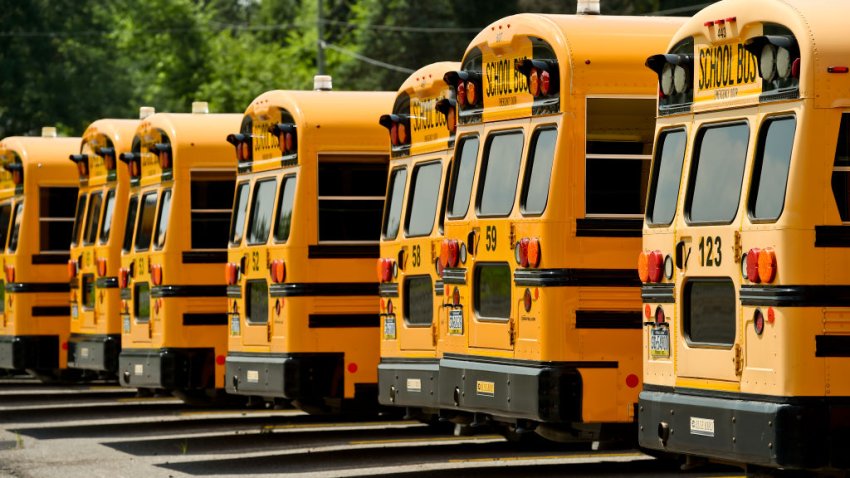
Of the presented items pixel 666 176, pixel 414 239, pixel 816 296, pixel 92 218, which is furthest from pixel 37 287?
pixel 816 296

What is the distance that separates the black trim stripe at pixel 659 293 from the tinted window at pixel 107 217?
397 inches

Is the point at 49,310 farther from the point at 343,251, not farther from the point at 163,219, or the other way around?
the point at 343,251

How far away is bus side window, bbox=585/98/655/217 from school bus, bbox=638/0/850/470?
3.33 feet

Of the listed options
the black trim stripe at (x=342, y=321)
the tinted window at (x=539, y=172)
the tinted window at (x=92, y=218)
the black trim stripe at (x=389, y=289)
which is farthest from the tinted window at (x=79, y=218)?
the tinted window at (x=539, y=172)

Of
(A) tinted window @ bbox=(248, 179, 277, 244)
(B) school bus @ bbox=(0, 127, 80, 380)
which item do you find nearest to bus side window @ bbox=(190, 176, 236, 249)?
(A) tinted window @ bbox=(248, 179, 277, 244)

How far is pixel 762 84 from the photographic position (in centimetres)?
905

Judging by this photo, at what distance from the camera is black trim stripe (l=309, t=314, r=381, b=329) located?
581 inches

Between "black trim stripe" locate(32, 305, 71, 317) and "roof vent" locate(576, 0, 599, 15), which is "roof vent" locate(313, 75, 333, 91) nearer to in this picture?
"roof vent" locate(576, 0, 599, 15)

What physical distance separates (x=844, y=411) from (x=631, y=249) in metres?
2.74

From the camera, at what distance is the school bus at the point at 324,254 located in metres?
14.7

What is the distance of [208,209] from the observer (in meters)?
17.1

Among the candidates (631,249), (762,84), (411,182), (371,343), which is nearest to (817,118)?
(762,84)

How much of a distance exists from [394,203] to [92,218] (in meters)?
6.58

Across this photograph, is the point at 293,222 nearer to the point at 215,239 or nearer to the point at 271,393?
the point at 271,393
